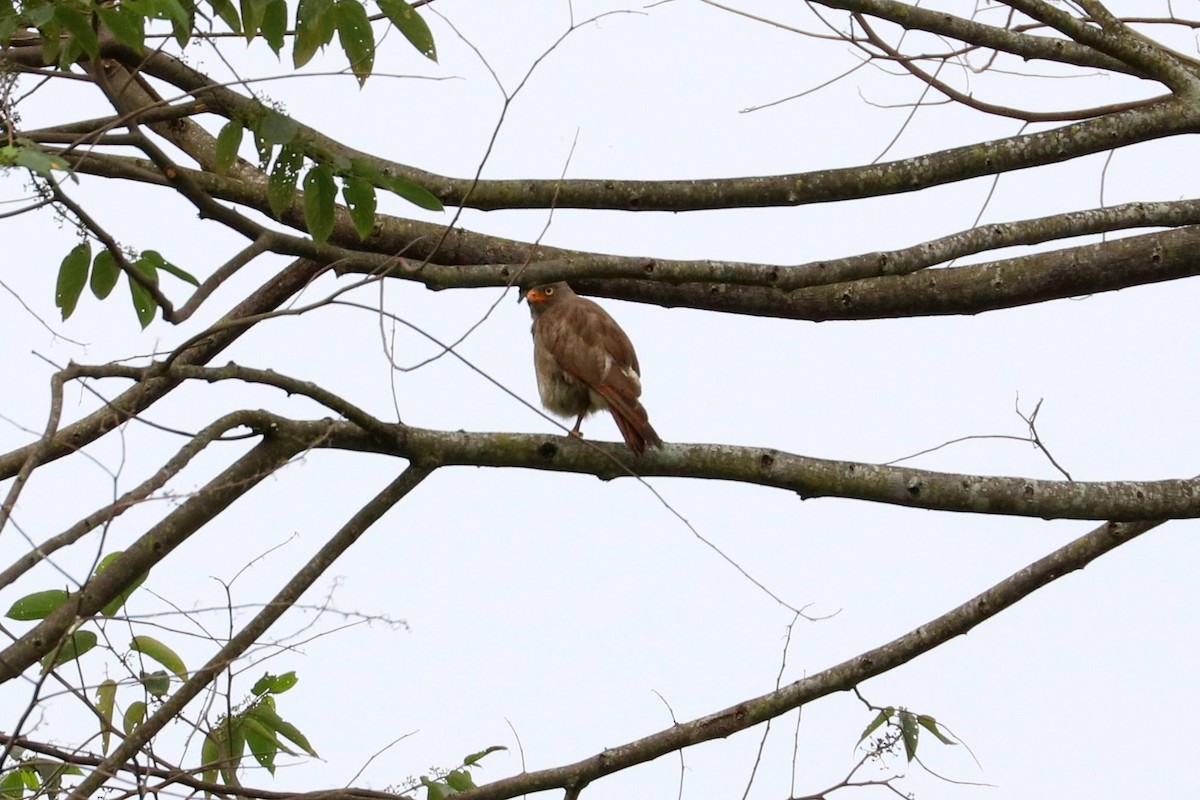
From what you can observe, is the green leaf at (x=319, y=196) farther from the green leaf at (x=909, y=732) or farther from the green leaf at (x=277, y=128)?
the green leaf at (x=909, y=732)

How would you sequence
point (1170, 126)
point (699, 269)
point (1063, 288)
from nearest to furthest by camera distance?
point (699, 269) < point (1170, 126) < point (1063, 288)

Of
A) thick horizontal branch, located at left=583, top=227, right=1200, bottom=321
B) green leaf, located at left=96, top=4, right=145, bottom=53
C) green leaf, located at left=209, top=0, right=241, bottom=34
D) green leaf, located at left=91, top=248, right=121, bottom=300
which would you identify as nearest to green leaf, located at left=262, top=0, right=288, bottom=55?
green leaf, located at left=209, top=0, right=241, bottom=34

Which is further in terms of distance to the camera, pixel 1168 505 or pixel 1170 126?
pixel 1170 126

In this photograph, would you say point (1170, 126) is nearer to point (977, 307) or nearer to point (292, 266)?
point (977, 307)

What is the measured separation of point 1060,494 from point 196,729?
2.41 m

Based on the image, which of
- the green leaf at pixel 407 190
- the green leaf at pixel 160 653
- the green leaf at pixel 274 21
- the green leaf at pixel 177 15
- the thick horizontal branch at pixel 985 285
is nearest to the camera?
the green leaf at pixel 177 15

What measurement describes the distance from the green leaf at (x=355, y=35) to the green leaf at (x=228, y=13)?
27cm

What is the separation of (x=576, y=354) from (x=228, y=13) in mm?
2287

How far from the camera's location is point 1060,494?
391 centimetres

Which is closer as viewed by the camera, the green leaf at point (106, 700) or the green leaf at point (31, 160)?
the green leaf at point (31, 160)

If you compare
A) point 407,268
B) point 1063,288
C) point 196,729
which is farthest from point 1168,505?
point 196,729

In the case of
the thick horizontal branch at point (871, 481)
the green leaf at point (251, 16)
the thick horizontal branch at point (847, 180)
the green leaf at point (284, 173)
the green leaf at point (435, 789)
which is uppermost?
the thick horizontal branch at point (847, 180)

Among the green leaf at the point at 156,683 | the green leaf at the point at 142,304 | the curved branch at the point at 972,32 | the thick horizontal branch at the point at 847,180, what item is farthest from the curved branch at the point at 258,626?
the curved branch at the point at 972,32

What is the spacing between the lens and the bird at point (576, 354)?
5.12 metres
